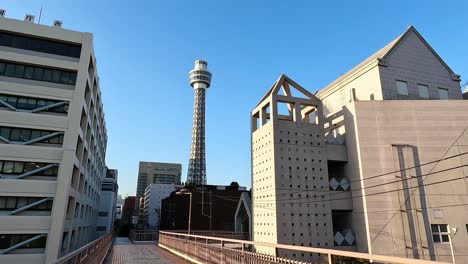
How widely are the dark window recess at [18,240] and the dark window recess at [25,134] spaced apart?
313 inches

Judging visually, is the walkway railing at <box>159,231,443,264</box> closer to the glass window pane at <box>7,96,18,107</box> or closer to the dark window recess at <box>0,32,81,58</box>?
the glass window pane at <box>7,96,18,107</box>

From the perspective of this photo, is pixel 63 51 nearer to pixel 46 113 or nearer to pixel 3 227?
pixel 46 113

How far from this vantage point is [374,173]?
3070 centimetres

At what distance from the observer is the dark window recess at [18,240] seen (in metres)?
24.9

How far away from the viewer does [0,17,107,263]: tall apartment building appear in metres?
25.6

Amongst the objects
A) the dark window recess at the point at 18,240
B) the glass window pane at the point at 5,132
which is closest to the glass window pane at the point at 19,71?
the glass window pane at the point at 5,132

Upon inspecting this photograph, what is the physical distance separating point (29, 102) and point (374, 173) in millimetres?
33117

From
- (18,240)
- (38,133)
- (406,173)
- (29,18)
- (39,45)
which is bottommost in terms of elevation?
(18,240)

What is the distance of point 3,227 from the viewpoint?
81.1 ft

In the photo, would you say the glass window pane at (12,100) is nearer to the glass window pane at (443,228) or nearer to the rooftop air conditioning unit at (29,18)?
the rooftop air conditioning unit at (29,18)

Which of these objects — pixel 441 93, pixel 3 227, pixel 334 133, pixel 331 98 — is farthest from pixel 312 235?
pixel 3 227

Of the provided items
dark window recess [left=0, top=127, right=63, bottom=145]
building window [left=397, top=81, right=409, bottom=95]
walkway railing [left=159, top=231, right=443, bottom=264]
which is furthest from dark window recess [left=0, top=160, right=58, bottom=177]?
building window [left=397, top=81, right=409, bottom=95]

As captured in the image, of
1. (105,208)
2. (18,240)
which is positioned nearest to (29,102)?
(18,240)

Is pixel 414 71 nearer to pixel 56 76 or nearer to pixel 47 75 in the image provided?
pixel 56 76
